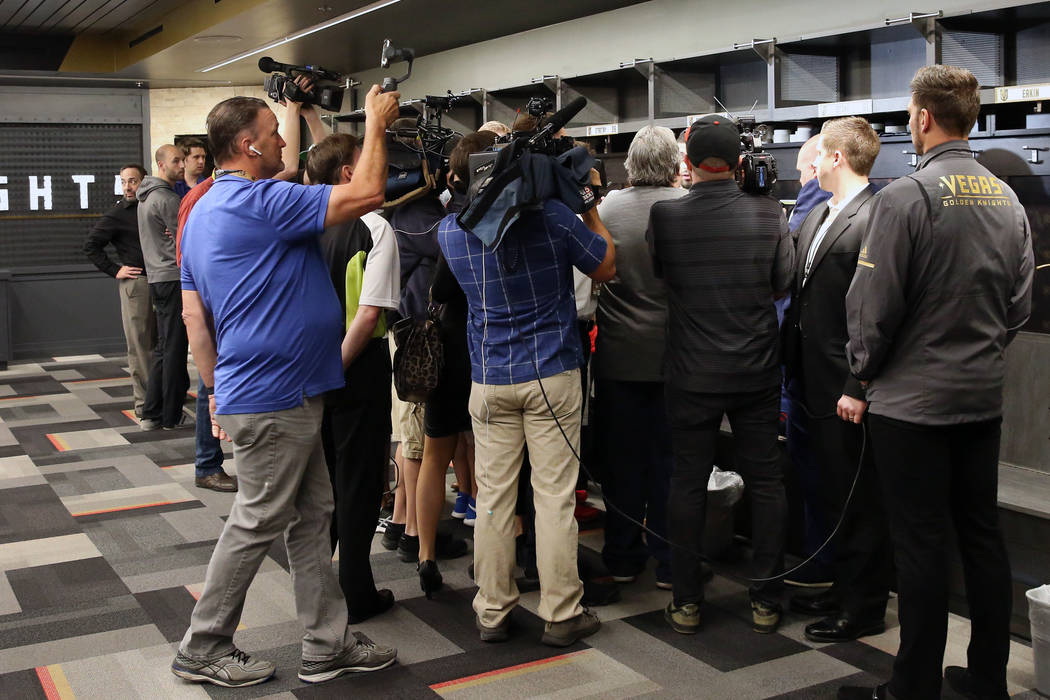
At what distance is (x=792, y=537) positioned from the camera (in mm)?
3658

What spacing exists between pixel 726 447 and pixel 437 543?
117 centimetres

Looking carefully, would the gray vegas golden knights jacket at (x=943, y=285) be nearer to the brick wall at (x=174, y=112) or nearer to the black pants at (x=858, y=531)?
the black pants at (x=858, y=531)

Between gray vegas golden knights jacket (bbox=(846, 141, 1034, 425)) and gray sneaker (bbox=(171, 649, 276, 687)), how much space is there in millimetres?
1750

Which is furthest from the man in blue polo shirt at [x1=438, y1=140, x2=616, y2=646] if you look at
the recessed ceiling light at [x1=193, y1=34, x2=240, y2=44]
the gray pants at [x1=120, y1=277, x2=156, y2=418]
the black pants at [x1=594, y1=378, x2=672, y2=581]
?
the recessed ceiling light at [x1=193, y1=34, x2=240, y2=44]

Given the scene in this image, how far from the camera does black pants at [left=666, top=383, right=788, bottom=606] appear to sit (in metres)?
3.01

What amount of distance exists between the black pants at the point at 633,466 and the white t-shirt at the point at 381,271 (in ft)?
2.76

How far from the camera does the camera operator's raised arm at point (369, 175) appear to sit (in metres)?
2.44

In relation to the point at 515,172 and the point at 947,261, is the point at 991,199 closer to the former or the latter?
the point at 947,261

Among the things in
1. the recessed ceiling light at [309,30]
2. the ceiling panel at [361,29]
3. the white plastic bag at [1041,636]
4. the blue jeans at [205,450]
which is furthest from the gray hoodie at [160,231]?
the white plastic bag at [1041,636]

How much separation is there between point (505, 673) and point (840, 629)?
3.24 ft

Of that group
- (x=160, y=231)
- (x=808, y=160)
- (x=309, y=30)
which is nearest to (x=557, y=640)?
(x=808, y=160)

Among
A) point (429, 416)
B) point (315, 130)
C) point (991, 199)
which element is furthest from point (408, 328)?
point (991, 199)

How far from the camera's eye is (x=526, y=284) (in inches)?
112

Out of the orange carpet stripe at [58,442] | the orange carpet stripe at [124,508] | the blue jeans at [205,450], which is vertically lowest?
the orange carpet stripe at [124,508]
